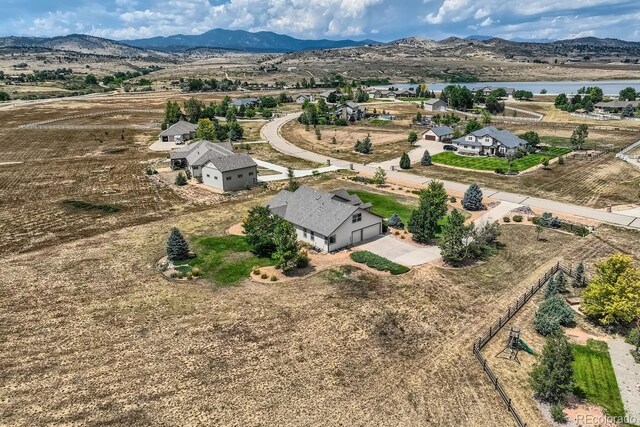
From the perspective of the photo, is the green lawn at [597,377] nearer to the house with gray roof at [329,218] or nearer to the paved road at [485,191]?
→ the house with gray roof at [329,218]

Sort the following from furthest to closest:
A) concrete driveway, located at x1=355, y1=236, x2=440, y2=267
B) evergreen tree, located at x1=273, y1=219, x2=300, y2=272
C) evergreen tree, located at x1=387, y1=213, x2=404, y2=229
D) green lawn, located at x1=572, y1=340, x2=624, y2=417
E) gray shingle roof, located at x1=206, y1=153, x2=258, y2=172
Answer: gray shingle roof, located at x1=206, y1=153, x2=258, y2=172 → evergreen tree, located at x1=387, y1=213, x2=404, y2=229 → concrete driveway, located at x1=355, y1=236, x2=440, y2=267 → evergreen tree, located at x1=273, y1=219, x2=300, y2=272 → green lawn, located at x1=572, y1=340, x2=624, y2=417

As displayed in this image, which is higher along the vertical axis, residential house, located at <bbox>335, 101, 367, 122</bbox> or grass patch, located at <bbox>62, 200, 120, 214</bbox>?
residential house, located at <bbox>335, 101, 367, 122</bbox>

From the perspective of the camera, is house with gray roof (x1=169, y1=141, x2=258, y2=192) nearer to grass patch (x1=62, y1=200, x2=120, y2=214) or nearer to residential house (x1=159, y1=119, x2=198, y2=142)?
grass patch (x1=62, y1=200, x2=120, y2=214)

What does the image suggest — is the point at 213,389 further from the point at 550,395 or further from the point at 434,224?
the point at 434,224

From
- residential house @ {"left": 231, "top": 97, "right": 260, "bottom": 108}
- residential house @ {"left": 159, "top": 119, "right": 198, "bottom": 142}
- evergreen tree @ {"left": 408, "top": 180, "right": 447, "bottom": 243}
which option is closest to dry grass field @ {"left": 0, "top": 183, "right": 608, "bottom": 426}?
evergreen tree @ {"left": 408, "top": 180, "right": 447, "bottom": 243}

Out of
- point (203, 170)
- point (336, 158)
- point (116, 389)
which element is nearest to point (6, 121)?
point (203, 170)

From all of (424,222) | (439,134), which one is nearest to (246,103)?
(439,134)

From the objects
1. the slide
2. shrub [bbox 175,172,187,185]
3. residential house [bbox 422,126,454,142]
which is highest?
residential house [bbox 422,126,454,142]

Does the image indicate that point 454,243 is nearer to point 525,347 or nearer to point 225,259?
point 525,347
